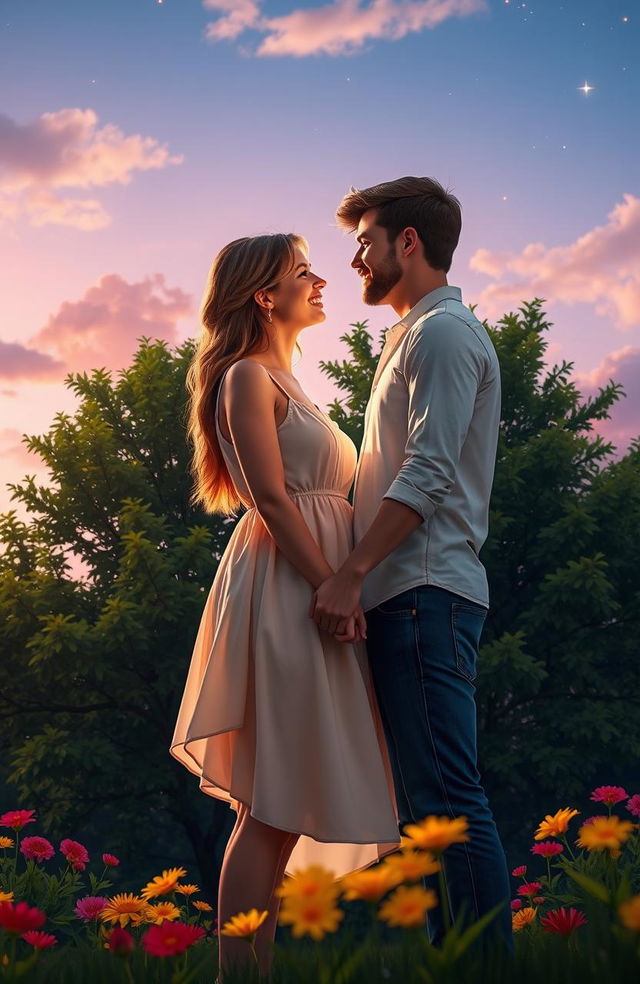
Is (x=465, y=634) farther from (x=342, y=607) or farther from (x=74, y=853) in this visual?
(x=74, y=853)

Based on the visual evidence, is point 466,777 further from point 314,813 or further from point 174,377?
point 174,377

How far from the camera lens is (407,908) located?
4.39ft

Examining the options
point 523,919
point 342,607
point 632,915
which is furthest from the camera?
point 523,919

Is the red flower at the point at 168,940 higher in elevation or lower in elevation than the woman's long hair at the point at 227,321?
lower

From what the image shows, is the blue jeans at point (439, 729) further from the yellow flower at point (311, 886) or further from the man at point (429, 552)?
the yellow flower at point (311, 886)

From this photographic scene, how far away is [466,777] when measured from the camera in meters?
2.72

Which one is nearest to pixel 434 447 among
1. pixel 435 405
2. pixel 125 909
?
pixel 435 405

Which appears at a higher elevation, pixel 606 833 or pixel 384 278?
pixel 384 278

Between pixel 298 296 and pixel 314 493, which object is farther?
pixel 298 296

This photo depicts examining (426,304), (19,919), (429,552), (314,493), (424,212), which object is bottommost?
(19,919)

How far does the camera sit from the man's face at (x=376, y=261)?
3289mm

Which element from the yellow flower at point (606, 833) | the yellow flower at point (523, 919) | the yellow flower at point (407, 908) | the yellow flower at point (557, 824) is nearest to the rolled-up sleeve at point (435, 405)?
the yellow flower at point (557, 824)

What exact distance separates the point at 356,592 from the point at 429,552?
0.24 metres

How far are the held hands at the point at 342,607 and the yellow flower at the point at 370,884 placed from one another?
1.43 metres
